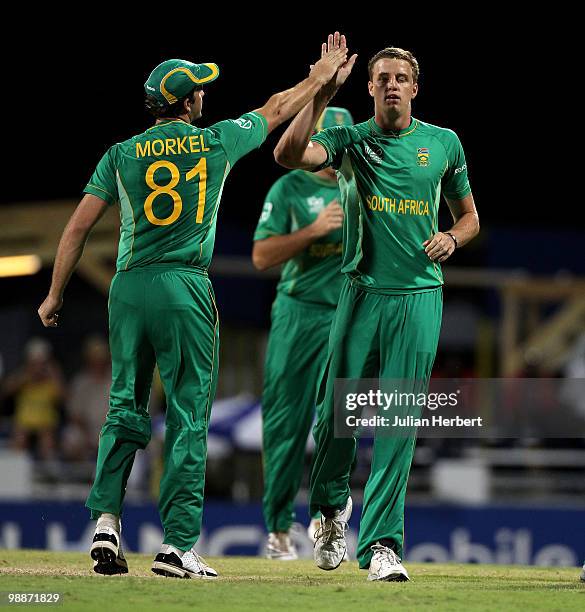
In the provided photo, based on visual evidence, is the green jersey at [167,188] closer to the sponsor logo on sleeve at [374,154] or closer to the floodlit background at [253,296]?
the sponsor logo on sleeve at [374,154]

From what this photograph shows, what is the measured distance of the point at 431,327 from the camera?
18.5 feet

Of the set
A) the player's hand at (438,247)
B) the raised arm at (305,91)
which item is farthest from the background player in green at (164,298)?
the player's hand at (438,247)

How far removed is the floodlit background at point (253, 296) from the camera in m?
10.8

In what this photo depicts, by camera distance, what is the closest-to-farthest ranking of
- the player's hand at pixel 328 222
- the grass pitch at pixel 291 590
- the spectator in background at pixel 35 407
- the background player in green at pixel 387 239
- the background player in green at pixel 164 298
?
the grass pitch at pixel 291 590 → the background player in green at pixel 164 298 → the background player in green at pixel 387 239 → the player's hand at pixel 328 222 → the spectator in background at pixel 35 407

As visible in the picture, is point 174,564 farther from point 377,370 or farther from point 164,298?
point 377,370

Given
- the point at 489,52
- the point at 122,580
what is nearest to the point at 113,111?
the point at 489,52

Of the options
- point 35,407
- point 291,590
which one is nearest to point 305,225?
point 291,590

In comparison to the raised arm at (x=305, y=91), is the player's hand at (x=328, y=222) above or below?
below

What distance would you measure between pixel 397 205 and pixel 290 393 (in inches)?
79.4

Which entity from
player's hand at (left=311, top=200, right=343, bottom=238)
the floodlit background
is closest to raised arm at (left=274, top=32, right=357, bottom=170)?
player's hand at (left=311, top=200, right=343, bottom=238)

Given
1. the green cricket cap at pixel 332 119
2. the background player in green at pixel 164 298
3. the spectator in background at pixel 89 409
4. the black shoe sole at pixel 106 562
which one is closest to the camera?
the black shoe sole at pixel 106 562

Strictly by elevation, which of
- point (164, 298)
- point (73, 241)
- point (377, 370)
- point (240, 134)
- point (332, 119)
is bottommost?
point (377, 370)

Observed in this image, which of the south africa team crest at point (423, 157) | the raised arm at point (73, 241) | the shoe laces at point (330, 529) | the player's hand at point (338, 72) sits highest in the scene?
the player's hand at point (338, 72)

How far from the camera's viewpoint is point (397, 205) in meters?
5.60
